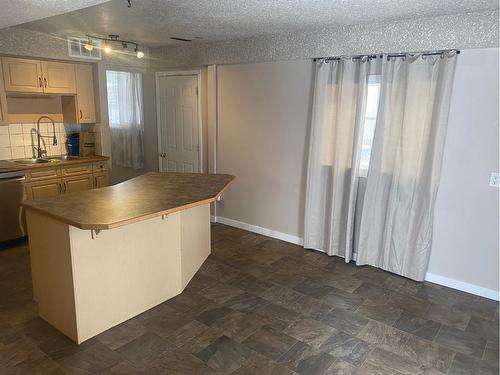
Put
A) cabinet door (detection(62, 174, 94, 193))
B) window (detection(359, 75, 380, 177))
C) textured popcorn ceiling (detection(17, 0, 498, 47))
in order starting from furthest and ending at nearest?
1. cabinet door (detection(62, 174, 94, 193))
2. window (detection(359, 75, 380, 177))
3. textured popcorn ceiling (detection(17, 0, 498, 47))

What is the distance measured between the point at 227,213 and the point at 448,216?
2.82 metres

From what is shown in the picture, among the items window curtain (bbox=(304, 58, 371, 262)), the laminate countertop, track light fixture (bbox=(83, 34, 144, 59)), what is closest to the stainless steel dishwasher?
the laminate countertop

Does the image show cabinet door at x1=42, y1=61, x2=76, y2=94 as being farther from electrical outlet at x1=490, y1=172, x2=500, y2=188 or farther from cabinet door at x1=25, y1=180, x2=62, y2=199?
electrical outlet at x1=490, y1=172, x2=500, y2=188

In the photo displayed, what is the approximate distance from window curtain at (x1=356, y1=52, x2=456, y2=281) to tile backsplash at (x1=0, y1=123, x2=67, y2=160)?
13.5 ft

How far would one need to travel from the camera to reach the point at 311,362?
2461 mm

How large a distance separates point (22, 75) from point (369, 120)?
400 centimetres

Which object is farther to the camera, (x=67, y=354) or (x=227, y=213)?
(x=227, y=213)

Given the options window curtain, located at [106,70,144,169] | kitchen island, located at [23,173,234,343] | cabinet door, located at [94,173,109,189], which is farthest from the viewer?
window curtain, located at [106,70,144,169]

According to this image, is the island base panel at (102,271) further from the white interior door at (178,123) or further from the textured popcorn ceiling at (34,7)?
the white interior door at (178,123)

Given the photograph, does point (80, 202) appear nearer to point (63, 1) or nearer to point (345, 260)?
point (63, 1)

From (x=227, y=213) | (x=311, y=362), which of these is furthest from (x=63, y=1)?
(x=227, y=213)

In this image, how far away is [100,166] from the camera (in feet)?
16.6

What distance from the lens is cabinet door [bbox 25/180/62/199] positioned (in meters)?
4.28

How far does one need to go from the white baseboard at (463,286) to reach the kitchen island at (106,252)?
7.50ft
